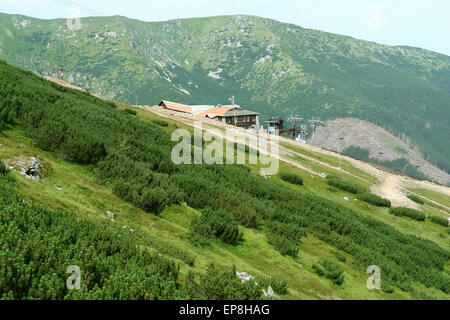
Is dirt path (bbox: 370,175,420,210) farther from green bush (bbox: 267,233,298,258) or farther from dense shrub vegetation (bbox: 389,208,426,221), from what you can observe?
green bush (bbox: 267,233,298,258)

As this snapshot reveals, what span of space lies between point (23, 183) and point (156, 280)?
8089 mm

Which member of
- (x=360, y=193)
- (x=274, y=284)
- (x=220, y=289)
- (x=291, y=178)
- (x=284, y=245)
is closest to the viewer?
(x=220, y=289)

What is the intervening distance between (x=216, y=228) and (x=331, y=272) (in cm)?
607

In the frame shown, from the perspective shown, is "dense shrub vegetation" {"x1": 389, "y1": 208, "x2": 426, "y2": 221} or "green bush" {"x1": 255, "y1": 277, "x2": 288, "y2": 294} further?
"dense shrub vegetation" {"x1": 389, "y1": 208, "x2": 426, "y2": 221}

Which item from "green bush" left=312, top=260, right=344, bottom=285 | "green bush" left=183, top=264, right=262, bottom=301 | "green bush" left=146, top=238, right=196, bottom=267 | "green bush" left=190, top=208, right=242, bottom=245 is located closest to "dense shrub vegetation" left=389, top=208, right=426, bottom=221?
"green bush" left=312, top=260, right=344, bottom=285

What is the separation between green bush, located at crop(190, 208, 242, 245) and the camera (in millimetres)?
15341

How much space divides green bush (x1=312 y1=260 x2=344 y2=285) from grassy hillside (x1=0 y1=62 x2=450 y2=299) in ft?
0.17

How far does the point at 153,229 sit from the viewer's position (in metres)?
14.3

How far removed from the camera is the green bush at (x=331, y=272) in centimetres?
1586

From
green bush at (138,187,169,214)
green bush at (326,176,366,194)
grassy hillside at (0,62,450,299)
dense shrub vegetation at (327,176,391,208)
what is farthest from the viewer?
green bush at (326,176,366,194)

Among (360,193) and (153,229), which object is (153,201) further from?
(360,193)

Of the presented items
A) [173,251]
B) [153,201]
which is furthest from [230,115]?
[173,251]

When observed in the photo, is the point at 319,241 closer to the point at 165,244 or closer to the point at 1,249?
the point at 165,244
